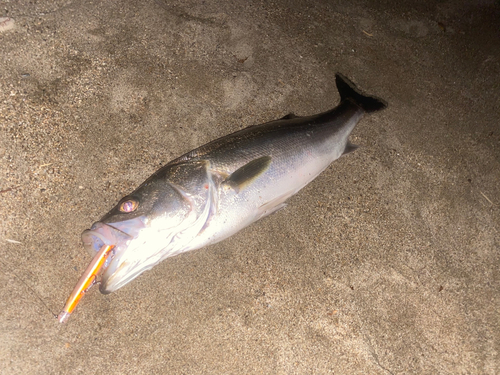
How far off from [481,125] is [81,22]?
413cm

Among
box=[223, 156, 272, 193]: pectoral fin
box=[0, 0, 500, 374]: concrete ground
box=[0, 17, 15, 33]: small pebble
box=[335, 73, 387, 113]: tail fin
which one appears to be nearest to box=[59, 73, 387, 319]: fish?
box=[223, 156, 272, 193]: pectoral fin

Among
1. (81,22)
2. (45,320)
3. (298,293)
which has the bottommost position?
(298,293)

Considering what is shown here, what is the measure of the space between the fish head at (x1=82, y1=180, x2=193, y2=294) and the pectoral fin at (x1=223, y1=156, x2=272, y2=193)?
1.17ft

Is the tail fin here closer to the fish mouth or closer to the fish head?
the fish head

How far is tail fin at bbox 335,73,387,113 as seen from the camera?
279 centimetres

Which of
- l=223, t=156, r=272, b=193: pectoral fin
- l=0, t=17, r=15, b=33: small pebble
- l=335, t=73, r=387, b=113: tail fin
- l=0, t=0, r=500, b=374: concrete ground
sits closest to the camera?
l=223, t=156, r=272, b=193: pectoral fin

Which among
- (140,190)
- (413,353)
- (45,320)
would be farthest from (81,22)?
(413,353)

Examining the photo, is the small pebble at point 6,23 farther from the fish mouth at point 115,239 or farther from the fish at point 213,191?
the fish mouth at point 115,239

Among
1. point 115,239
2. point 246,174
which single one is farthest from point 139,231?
point 246,174

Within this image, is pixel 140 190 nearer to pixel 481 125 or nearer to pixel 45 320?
pixel 45 320

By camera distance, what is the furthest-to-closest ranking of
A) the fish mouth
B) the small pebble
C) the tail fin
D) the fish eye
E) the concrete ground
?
the tail fin → the small pebble → the concrete ground → the fish eye → the fish mouth

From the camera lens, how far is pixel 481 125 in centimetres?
297

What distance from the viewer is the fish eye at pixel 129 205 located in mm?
1907

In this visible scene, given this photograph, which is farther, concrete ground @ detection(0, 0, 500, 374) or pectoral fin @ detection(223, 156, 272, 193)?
concrete ground @ detection(0, 0, 500, 374)
